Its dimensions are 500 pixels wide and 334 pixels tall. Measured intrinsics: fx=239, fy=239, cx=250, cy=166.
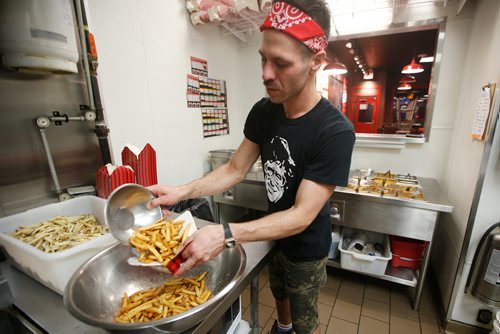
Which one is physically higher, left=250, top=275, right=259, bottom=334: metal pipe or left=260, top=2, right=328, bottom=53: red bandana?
left=260, top=2, right=328, bottom=53: red bandana

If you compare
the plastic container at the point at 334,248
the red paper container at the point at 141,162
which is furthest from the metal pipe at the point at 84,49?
the plastic container at the point at 334,248

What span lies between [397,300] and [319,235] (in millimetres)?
1338

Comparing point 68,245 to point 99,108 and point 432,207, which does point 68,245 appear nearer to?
point 99,108

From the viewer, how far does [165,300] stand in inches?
26.0

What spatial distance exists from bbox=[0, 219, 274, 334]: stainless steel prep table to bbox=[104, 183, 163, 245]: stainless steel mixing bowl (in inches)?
9.1

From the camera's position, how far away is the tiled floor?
1.57 m

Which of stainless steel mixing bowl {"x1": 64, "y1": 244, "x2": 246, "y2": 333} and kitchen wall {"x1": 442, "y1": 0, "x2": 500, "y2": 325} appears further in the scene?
kitchen wall {"x1": 442, "y1": 0, "x2": 500, "y2": 325}

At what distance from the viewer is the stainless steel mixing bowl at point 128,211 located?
756 mm

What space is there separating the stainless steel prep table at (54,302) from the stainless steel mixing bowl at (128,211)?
231 mm

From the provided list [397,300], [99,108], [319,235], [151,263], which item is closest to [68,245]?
[151,263]

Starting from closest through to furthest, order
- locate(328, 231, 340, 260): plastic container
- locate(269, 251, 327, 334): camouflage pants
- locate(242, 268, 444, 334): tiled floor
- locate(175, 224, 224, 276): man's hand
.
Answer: locate(175, 224, 224, 276): man's hand
locate(269, 251, 327, 334): camouflage pants
locate(242, 268, 444, 334): tiled floor
locate(328, 231, 340, 260): plastic container

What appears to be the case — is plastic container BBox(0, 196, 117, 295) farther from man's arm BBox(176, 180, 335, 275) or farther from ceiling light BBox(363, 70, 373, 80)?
ceiling light BBox(363, 70, 373, 80)

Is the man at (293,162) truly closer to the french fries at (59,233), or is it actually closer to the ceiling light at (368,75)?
the french fries at (59,233)

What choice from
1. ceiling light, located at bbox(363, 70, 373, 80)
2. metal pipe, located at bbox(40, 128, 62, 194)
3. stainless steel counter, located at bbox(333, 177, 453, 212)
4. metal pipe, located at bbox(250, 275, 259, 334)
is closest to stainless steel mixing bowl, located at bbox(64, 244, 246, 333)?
metal pipe, located at bbox(250, 275, 259, 334)
